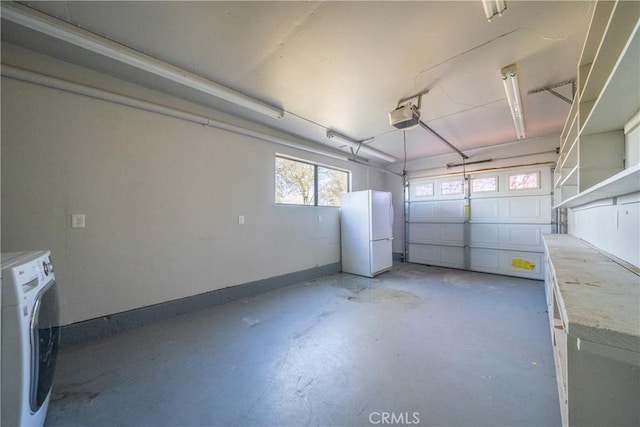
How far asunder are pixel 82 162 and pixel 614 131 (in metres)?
4.37

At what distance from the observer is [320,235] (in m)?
4.63

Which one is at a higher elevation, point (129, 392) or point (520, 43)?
point (520, 43)

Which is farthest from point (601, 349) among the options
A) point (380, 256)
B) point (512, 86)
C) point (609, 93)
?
point (380, 256)

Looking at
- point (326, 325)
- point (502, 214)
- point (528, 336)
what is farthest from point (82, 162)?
point (502, 214)

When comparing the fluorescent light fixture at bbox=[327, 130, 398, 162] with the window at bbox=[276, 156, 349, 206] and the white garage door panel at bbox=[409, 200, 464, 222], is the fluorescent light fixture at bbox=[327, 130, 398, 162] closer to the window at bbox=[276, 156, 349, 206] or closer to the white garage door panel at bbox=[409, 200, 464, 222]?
the window at bbox=[276, 156, 349, 206]

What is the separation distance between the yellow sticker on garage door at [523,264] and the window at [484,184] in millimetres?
1493

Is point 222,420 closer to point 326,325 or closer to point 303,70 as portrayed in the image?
point 326,325

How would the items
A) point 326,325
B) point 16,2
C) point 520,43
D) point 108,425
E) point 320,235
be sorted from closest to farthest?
1. point 108,425
2. point 16,2
3. point 520,43
4. point 326,325
5. point 320,235

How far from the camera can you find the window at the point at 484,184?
4.84 m

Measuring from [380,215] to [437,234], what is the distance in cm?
185

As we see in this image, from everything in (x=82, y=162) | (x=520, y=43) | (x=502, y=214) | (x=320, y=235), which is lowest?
(x=320, y=235)

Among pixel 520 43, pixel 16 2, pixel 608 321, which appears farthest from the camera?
pixel 520 43

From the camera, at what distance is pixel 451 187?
17.6ft

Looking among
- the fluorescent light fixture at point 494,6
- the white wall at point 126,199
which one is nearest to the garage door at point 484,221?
the white wall at point 126,199
